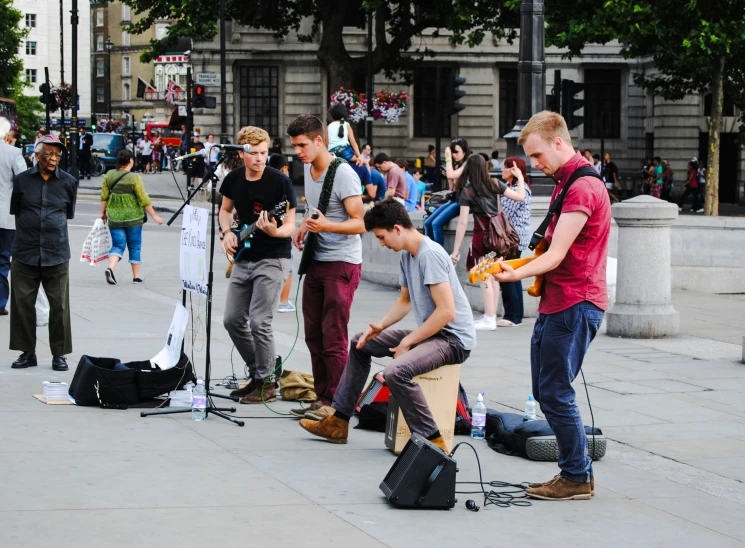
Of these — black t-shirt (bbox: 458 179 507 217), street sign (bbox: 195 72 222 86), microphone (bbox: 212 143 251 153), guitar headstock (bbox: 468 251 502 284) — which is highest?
street sign (bbox: 195 72 222 86)

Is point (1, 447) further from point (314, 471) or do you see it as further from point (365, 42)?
point (365, 42)

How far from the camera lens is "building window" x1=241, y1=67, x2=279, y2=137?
47.0 metres

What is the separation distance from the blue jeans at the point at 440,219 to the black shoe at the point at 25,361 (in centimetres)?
526

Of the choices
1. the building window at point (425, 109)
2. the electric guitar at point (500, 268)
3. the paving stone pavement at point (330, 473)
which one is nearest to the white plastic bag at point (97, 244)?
the paving stone pavement at point (330, 473)

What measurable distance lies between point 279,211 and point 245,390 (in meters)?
1.35

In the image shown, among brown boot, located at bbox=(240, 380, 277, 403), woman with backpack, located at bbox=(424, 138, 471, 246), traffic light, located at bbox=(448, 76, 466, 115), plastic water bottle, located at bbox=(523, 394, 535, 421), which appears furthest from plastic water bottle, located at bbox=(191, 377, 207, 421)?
traffic light, located at bbox=(448, 76, 466, 115)

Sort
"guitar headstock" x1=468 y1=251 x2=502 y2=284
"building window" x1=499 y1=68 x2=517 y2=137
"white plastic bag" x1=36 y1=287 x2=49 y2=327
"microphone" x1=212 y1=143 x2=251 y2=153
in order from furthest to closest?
"building window" x1=499 y1=68 x2=517 y2=137 → "white plastic bag" x1=36 y1=287 x2=49 y2=327 → "microphone" x1=212 y1=143 x2=251 y2=153 → "guitar headstock" x1=468 y1=251 x2=502 y2=284

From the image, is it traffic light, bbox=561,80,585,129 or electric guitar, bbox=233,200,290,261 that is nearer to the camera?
electric guitar, bbox=233,200,290,261

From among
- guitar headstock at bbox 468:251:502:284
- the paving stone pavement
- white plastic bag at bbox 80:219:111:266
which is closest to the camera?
the paving stone pavement

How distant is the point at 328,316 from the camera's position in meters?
7.74

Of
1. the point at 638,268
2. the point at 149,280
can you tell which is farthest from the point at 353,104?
the point at 638,268

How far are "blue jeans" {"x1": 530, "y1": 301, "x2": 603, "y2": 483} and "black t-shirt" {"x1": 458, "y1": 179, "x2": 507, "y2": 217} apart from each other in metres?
6.04

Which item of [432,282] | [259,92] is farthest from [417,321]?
[259,92]

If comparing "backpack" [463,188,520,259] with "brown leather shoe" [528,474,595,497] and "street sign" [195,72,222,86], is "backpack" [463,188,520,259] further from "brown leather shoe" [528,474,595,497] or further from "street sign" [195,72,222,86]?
"street sign" [195,72,222,86]
